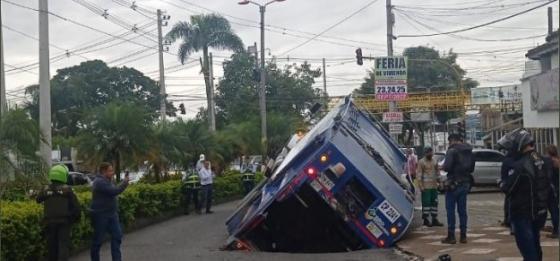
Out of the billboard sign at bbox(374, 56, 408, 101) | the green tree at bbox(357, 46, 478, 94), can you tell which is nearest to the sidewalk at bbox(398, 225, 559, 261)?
the billboard sign at bbox(374, 56, 408, 101)

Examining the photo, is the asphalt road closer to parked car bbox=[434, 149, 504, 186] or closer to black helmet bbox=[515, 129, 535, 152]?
black helmet bbox=[515, 129, 535, 152]

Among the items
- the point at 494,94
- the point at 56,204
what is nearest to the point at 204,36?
the point at 494,94

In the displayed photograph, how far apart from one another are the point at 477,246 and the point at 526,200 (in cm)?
379

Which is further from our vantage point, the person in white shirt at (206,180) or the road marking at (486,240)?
the person in white shirt at (206,180)

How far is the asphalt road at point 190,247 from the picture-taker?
13.0m

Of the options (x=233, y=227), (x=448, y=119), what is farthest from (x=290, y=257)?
(x=448, y=119)

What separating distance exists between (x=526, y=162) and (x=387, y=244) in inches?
176

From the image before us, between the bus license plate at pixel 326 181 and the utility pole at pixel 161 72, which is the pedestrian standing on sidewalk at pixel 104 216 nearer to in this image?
the bus license plate at pixel 326 181

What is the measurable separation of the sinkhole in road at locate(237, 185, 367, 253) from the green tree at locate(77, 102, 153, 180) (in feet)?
29.1

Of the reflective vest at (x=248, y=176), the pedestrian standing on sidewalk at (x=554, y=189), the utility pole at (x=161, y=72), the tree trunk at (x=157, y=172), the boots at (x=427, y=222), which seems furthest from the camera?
the utility pole at (x=161, y=72)

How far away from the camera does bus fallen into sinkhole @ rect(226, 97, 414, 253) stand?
1311 cm

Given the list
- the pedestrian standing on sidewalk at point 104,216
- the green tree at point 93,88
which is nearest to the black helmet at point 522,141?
the pedestrian standing on sidewalk at point 104,216

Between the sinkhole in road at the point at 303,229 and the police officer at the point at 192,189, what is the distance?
8.95 metres

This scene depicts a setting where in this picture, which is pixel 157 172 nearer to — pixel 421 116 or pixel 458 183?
pixel 458 183
